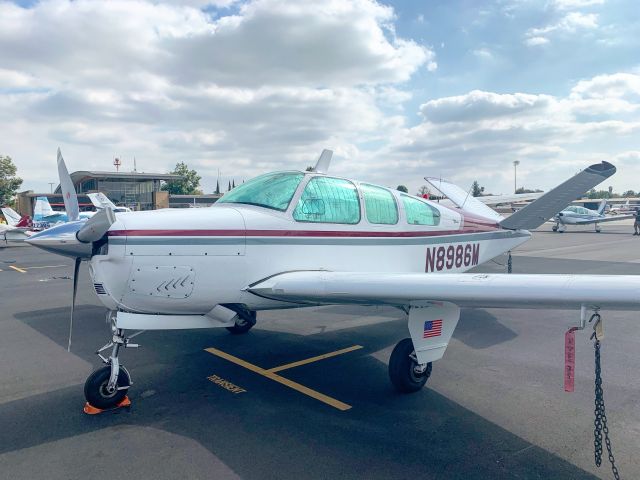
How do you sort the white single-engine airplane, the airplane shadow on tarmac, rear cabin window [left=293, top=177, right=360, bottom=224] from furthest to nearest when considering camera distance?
rear cabin window [left=293, top=177, right=360, bottom=224], the white single-engine airplane, the airplane shadow on tarmac

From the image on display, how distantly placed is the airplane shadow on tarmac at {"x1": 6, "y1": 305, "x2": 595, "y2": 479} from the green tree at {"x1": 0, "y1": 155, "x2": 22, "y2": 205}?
59.6m

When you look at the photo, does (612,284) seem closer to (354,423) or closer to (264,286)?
(354,423)

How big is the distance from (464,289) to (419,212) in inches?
116

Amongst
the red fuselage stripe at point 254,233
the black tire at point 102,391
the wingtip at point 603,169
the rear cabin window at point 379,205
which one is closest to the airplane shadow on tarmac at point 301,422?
the black tire at point 102,391

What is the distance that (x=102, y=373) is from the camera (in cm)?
438

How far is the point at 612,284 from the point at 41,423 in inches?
193

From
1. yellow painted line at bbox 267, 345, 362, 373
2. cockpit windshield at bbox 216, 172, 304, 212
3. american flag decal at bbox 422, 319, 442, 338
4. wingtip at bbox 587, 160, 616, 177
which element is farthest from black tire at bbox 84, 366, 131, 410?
wingtip at bbox 587, 160, 616, 177

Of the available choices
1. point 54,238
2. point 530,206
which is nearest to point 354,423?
point 54,238

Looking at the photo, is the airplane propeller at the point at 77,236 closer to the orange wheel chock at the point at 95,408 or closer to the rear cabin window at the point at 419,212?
the orange wheel chock at the point at 95,408

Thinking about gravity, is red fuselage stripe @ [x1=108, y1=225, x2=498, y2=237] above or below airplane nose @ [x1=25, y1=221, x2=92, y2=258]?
above

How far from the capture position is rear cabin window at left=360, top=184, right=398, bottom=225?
18.9 feet

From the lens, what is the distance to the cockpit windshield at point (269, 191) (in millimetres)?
5023

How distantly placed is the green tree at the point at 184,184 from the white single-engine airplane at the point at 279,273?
279 ft

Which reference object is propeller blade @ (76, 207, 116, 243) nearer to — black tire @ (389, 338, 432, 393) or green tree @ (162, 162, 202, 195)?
black tire @ (389, 338, 432, 393)
